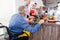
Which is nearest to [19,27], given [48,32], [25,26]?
[25,26]

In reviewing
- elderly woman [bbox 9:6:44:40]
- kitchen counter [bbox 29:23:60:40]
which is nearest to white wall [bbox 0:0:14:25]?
elderly woman [bbox 9:6:44:40]

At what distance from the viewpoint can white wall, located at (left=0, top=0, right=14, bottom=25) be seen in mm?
3916

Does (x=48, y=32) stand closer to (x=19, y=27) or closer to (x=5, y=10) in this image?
(x=19, y=27)

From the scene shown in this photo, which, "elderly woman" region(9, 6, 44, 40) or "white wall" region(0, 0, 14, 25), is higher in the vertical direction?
"white wall" region(0, 0, 14, 25)

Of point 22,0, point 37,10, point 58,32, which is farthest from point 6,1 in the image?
point 58,32

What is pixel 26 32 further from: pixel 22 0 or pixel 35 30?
pixel 22 0

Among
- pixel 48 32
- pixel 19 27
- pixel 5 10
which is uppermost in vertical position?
pixel 5 10

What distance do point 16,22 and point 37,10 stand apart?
76cm

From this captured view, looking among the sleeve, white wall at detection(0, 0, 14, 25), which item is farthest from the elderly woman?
white wall at detection(0, 0, 14, 25)

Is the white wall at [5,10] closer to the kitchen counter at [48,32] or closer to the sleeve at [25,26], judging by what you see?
the sleeve at [25,26]

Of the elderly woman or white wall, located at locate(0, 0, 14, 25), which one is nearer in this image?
the elderly woman

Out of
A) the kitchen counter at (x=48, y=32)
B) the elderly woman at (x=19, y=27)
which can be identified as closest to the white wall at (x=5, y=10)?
the elderly woman at (x=19, y=27)

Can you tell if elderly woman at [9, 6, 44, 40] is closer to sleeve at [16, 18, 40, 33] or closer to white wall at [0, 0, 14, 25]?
sleeve at [16, 18, 40, 33]

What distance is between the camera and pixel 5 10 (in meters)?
3.97
